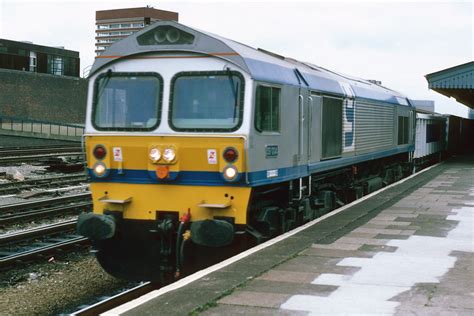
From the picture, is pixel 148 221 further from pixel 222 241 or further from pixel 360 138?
pixel 360 138

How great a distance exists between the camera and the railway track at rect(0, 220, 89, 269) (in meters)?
9.65

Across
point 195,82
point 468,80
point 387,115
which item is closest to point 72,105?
point 468,80

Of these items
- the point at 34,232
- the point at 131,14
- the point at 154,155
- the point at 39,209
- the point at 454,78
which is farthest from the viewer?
the point at 131,14

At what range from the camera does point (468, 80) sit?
94.3 ft

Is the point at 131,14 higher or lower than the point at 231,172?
higher

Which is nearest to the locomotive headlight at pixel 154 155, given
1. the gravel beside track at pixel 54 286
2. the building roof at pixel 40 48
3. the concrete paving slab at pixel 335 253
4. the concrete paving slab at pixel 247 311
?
the gravel beside track at pixel 54 286

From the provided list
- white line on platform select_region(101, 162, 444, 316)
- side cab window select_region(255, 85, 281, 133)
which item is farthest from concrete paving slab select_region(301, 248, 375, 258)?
side cab window select_region(255, 85, 281, 133)

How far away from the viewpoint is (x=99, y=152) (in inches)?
347

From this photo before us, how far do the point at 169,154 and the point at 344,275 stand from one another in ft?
8.82

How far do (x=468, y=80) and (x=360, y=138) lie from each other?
1656 centimetres

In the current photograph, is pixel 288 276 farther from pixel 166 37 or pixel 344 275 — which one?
pixel 166 37

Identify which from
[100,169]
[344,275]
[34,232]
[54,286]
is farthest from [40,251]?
[344,275]

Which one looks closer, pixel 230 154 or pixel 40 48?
pixel 230 154

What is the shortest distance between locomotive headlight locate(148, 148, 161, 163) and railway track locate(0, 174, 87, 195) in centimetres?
978
